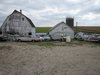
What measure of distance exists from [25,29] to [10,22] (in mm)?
4497

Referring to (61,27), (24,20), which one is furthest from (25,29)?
(61,27)

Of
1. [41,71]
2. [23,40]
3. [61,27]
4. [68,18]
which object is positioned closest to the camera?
[41,71]

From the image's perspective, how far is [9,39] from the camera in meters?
29.5

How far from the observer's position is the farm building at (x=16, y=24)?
128ft

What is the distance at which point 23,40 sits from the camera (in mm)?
28703

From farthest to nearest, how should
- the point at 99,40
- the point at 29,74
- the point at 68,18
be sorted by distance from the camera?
1. the point at 68,18
2. the point at 99,40
3. the point at 29,74

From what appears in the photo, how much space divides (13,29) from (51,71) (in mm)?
33449

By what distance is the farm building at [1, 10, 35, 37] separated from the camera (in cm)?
3916

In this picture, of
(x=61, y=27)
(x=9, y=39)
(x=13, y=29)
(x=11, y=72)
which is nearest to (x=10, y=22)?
(x=13, y=29)

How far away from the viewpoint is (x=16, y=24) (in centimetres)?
3966

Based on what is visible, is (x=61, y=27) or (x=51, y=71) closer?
(x=51, y=71)

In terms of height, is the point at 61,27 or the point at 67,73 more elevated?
the point at 61,27

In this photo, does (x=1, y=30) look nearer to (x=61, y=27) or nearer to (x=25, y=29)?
(x=25, y=29)

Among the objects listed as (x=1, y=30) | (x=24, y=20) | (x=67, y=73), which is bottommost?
(x=67, y=73)
